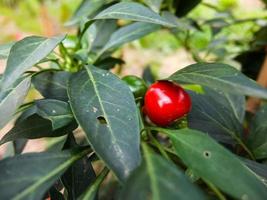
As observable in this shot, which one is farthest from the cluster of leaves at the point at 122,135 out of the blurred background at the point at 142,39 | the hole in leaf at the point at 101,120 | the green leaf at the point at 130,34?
the blurred background at the point at 142,39

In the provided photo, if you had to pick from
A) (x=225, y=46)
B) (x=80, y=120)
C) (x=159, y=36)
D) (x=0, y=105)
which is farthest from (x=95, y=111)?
(x=159, y=36)

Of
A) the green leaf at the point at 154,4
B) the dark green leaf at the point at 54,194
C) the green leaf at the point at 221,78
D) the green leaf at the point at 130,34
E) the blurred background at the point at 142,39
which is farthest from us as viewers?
the blurred background at the point at 142,39

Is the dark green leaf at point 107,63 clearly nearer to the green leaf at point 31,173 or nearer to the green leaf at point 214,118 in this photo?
the green leaf at point 214,118

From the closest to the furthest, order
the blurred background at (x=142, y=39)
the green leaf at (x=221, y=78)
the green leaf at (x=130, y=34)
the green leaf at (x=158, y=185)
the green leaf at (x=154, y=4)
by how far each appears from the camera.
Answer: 1. the green leaf at (x=158, y=185)
2. the green leaf at (x=221, y=78)
3. the green leaf at (x=154, y=4)
4. the green leaf at (x=130, y=34)
5. the blurred background at (x=142, y=39)

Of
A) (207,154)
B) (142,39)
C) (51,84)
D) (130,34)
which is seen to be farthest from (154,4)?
(142,39)

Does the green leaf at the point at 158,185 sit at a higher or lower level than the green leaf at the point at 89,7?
lower

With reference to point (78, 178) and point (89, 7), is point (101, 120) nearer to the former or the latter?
point (78, 178)

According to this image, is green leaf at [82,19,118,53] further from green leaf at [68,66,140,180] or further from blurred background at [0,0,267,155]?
blurred background at [0,0,267,155]
